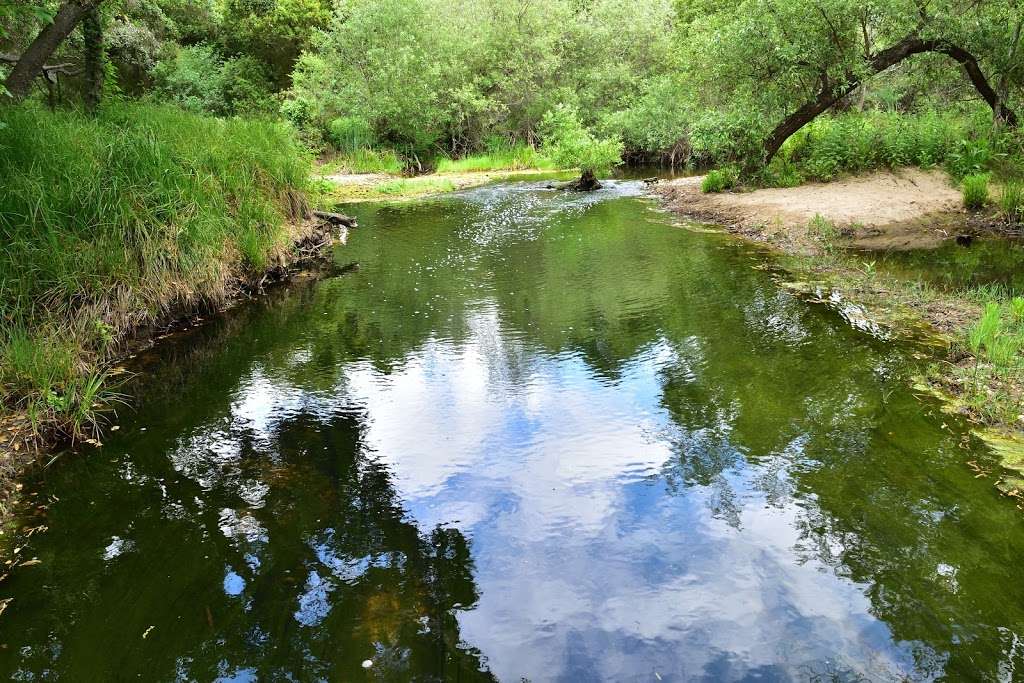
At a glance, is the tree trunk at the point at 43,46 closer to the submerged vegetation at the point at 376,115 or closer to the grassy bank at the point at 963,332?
the submerged vegetation at the point at 376,115

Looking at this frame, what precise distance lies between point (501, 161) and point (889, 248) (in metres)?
20.6

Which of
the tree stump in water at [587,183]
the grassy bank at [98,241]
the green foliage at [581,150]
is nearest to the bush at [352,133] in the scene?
the green foliage at [581,150]

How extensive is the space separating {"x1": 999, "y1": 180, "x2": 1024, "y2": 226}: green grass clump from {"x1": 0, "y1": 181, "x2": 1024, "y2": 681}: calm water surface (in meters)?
6.18

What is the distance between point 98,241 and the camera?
21.7ft

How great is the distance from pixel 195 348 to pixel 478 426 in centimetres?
389

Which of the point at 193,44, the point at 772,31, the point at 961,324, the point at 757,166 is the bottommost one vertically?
the point at 961,324

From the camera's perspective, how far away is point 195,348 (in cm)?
759

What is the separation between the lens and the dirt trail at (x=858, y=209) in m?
11.5

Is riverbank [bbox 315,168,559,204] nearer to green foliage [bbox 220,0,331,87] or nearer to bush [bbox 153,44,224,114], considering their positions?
bush [bbox 153,44,224,114]

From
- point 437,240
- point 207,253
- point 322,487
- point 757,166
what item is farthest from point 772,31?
point 322,487

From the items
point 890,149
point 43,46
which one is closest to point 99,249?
point 43,46

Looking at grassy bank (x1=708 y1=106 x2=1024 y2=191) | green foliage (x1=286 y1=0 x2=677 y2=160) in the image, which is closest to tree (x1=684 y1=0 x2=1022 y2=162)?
grassy bank (x1=708 y1=106 x2=1024 y2=191)

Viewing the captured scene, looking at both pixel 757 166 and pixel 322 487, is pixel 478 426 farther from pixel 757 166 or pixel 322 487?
pixel 757 166

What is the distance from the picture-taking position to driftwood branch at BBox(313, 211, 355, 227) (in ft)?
45.5
